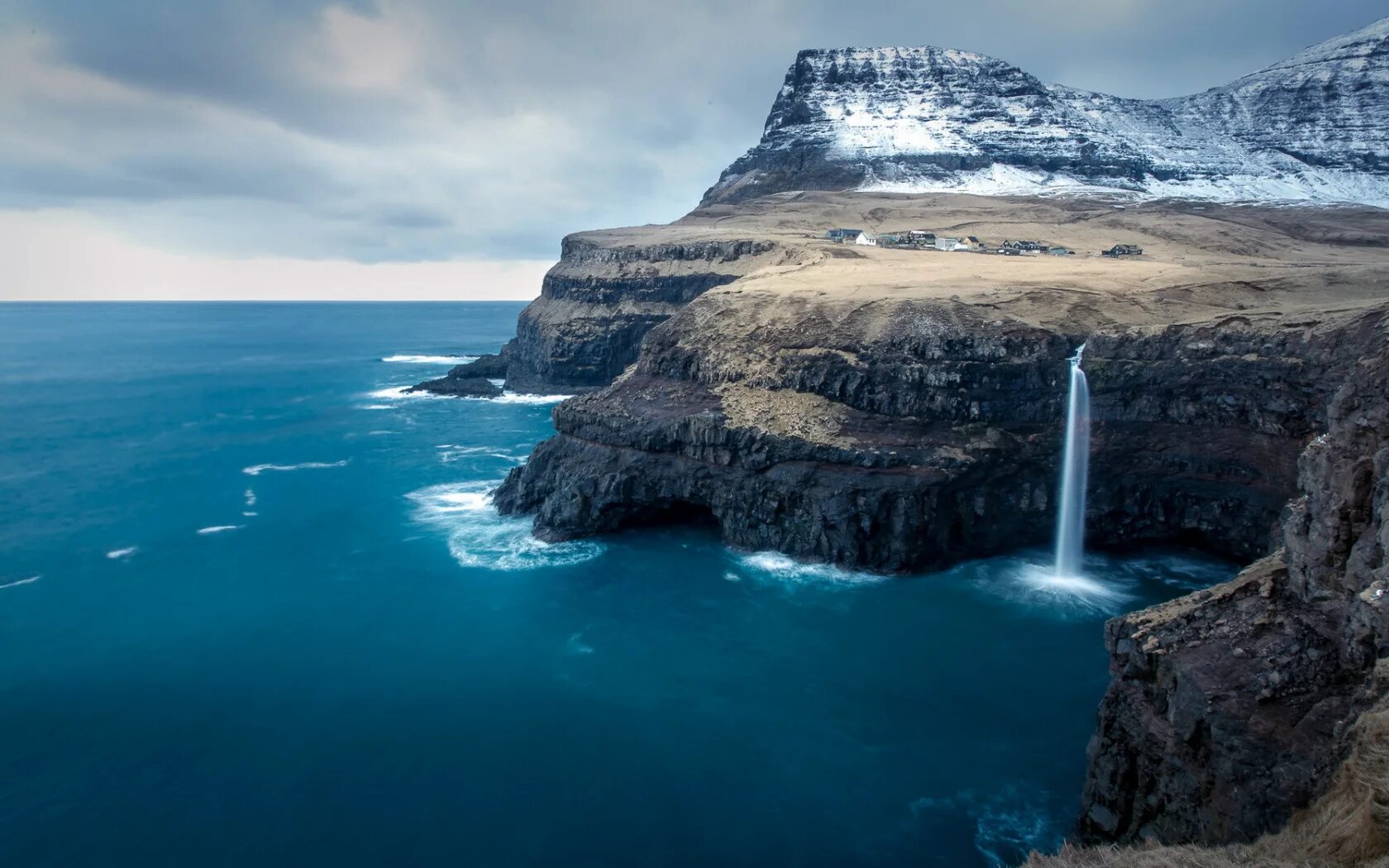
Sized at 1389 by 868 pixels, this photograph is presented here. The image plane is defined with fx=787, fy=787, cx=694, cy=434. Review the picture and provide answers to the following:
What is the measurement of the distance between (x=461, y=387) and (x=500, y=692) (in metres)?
90.8

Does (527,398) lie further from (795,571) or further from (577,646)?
(577,646)

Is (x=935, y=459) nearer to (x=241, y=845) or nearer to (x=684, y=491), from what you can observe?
(x=684, y=491)

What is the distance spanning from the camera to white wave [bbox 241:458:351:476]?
7675 cm

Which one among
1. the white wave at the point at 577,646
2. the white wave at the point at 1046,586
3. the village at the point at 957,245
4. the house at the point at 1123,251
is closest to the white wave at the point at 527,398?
the village at the point at 957,245

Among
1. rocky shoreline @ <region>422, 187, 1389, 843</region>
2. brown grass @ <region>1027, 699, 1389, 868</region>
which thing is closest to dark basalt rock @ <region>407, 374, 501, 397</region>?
rocky shoreline @ <region>422, 187, 1389, 843</region>

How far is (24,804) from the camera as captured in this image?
28938 millimetres

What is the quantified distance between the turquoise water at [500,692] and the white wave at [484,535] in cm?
34

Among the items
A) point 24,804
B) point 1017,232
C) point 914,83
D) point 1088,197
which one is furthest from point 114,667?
point 914,83

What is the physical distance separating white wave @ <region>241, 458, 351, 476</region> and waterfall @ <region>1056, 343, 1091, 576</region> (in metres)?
65.7

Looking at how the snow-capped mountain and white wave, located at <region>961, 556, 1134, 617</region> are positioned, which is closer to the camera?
white wave, located at <region>961, 556, 1134, 617</region>

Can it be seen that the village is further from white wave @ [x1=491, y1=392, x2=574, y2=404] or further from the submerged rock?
the submerged rock

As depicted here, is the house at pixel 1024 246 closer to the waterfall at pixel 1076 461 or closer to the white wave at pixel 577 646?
the waterfall at pixel 1076 461

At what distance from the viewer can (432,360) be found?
169 meters

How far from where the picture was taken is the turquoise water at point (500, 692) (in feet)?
91.0
